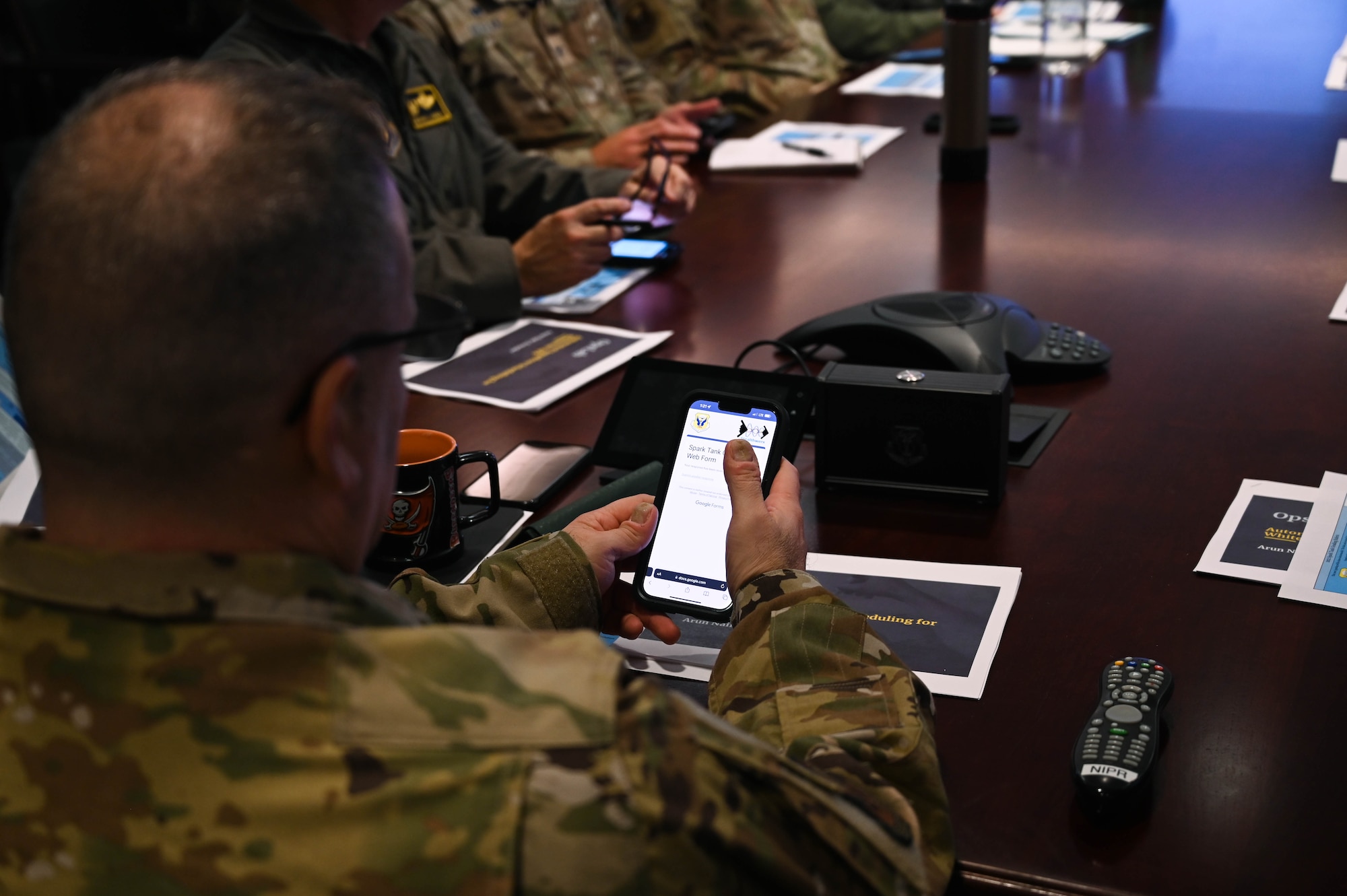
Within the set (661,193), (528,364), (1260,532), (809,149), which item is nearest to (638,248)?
(661,193)

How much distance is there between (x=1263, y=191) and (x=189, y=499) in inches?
75.1

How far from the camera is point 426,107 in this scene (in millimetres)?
2172

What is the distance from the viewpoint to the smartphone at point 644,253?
1.96 metres

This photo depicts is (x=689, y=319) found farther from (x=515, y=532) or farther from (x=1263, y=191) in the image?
(x=1263, y=191)

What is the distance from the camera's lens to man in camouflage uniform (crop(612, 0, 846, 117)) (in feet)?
11.5

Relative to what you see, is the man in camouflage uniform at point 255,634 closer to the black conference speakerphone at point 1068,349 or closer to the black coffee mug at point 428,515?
the black coffee mug at point 428,515

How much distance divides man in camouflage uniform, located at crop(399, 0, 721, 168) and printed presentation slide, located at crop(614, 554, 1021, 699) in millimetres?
1386

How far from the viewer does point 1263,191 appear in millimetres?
A: 2053

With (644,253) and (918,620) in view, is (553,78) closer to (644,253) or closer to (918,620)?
(644,253)

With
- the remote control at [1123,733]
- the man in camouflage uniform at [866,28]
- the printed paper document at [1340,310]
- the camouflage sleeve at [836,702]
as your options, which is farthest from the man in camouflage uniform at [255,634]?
the man in camouflage uniform at [866,28]

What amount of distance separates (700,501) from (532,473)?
0.29m

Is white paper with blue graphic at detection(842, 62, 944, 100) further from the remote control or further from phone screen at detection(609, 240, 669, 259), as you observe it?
the remote control

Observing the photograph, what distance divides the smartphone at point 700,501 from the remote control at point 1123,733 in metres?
0.29

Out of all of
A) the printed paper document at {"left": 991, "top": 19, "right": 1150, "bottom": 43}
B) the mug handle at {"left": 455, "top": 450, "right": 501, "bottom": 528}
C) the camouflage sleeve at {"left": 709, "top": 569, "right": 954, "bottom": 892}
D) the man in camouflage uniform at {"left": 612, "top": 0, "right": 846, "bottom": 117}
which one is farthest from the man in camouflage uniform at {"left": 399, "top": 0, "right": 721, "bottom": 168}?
the camouflage sleeve at {"left": 709, "top": 569, "right": 954, "bottom": 892}
